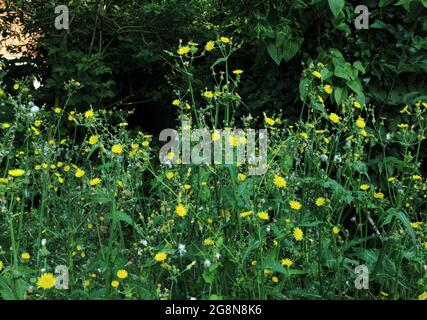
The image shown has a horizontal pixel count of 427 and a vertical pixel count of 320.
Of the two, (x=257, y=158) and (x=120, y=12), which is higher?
(x=120, y=12)

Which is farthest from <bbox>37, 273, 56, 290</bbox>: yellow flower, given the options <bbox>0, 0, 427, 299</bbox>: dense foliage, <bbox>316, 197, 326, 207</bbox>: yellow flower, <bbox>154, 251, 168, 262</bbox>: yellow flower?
<bbox>316, 197, 326, 207</bbox>: yellow flower

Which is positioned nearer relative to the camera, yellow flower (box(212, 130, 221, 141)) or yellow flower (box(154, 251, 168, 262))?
yellow flower (box(154, 251, 168, 262))

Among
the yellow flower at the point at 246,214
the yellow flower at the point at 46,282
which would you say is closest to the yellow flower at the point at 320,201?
the yellow flower at the point at 246,214

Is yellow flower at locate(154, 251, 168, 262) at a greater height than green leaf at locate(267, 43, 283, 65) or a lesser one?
lesser

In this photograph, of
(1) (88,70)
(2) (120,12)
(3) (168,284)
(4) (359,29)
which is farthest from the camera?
(2) (120,12)

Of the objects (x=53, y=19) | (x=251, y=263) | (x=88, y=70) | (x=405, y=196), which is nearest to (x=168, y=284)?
A: (x=251, y=263)

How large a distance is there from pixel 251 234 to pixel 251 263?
3.9 inches

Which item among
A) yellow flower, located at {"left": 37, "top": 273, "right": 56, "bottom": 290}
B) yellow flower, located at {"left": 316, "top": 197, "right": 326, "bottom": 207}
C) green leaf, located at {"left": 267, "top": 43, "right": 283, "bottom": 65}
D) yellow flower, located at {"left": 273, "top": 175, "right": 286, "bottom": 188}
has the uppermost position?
green leaf, located at {"left": 267, "top": 43, "right": 283, "bottom": 65}

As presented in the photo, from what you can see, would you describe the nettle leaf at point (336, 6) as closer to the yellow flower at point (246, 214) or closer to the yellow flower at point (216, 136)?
the yellow flower at point (216, 136)

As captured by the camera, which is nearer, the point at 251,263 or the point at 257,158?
the point at 251,263

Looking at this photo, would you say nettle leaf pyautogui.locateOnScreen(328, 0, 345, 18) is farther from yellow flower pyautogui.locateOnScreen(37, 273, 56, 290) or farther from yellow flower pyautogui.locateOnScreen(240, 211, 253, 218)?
yellow flower pyautogui.locateOnScreen(37, 273, 56, 290)

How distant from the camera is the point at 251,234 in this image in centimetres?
219
